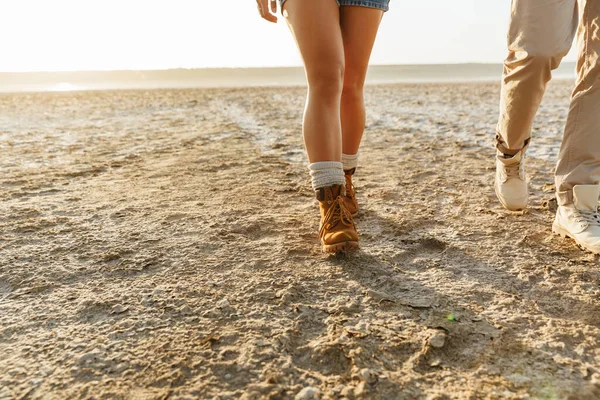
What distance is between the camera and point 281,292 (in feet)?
5.74

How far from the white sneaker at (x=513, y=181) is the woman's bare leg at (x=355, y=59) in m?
0.78

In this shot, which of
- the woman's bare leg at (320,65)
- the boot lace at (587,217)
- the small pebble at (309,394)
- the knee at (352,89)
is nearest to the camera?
the small pebble at (309,394)

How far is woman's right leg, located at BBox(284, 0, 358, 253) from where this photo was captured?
79.2 inches

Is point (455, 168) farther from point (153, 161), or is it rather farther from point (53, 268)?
point (53, 268)

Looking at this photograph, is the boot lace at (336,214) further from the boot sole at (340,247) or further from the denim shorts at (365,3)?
the denim shorts at (365,3)

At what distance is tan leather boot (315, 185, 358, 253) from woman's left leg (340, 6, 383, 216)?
482 millimetres

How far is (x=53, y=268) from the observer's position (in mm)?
1983

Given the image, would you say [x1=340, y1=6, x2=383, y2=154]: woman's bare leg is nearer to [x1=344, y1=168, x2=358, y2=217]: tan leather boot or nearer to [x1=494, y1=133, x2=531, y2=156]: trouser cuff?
[x1=344, y1=168, x2=358, y2=217]: tan leather boot

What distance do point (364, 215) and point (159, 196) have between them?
1.26 metres

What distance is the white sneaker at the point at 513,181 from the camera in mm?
2572

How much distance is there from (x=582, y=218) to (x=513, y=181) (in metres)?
0.48

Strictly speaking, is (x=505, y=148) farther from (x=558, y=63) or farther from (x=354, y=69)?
(x=354, y=69)

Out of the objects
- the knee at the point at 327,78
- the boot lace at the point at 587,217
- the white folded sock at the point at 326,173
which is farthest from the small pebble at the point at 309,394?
the boot lace at the point at 587,217

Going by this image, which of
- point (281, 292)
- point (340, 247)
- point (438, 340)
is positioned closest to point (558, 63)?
point (340, 247)
